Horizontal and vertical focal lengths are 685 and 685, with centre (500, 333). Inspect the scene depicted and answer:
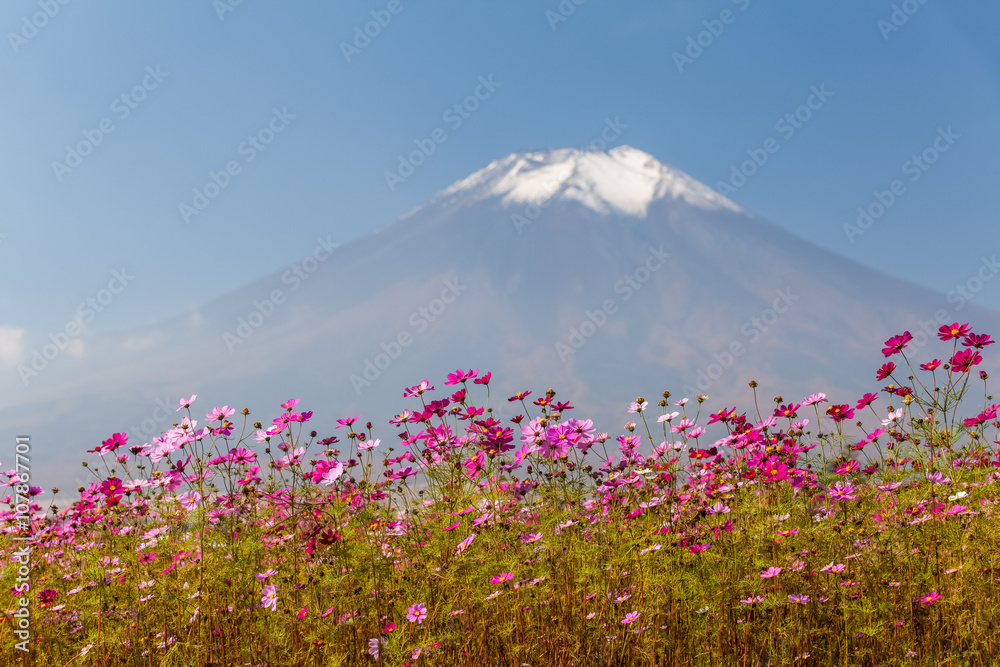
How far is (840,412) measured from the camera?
14.5 feet

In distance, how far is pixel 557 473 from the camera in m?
3.82

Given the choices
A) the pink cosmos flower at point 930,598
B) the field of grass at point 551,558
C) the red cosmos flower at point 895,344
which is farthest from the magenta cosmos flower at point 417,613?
the red cosmos flower at point 895,344

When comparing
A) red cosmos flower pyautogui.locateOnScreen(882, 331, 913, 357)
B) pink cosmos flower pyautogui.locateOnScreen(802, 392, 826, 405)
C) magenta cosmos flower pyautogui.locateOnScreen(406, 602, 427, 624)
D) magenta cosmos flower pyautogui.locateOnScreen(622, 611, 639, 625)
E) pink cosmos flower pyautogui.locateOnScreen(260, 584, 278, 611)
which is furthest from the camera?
pink cosmos flower pyautogui.locateOnScreen(802, 392, 826, 405)

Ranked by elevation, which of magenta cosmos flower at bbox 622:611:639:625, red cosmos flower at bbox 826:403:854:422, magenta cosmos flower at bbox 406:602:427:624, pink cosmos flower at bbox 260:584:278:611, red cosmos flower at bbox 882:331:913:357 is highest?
red cosmos flower at bbox 882:331:913:357

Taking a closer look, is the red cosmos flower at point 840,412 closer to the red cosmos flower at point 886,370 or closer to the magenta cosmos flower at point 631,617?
the red cosmos flower at point 886,370

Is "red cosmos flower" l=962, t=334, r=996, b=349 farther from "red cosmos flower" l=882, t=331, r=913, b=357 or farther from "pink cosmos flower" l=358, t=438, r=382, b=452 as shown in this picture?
"pink cosmos flower" l=358, t=438, r=382, b=452

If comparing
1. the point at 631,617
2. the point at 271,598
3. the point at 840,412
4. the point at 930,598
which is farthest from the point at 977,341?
the point at 271,598

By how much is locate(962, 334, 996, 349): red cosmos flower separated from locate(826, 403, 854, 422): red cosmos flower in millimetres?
756

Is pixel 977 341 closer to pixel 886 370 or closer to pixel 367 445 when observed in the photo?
pixel 886 370

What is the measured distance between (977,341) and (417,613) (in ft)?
11.6

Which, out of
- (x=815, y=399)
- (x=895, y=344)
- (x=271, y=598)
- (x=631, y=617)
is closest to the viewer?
(x=631, y=617)

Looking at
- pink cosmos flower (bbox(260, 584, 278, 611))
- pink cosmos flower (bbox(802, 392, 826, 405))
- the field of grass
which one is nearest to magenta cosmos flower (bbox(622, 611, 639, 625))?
the field of grass

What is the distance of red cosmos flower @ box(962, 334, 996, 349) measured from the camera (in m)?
3.96

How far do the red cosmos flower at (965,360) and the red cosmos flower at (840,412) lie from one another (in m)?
0.65
